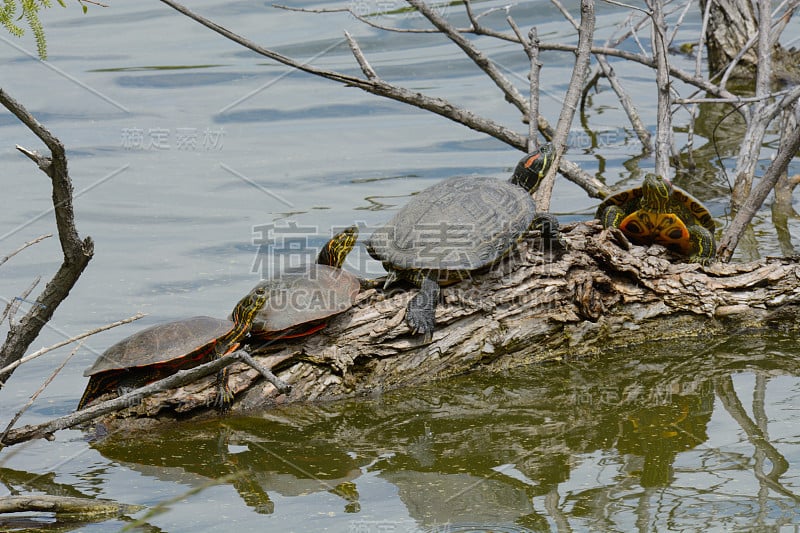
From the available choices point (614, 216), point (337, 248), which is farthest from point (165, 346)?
point (614, 216)

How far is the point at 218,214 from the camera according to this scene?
281 inches

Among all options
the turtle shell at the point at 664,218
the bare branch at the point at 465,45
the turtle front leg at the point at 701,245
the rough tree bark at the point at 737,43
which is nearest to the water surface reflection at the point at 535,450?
the turtle front leg at the point at 701,245

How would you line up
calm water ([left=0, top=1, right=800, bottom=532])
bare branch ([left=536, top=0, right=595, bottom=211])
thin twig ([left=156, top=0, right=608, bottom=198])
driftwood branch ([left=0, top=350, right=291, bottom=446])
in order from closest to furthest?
driftwood branch ([left=0, top=350, right=291, bottom=446])
calm water ([left=0, top=1, right=800, bottom=532])
thin twig ([left=156, top=0, right=608, bottom=198])
bare branch ([left=536, top=0, right=595, bottom=211])

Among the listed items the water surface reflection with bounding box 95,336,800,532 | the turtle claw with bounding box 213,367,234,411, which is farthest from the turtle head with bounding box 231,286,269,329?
the water surface reflection with bounding box 95,336,800,532

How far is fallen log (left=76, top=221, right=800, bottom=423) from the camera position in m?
4.22

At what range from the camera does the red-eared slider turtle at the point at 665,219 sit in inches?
189

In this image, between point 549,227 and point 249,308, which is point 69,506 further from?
point 549,227

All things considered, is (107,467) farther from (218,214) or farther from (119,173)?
(119,173)

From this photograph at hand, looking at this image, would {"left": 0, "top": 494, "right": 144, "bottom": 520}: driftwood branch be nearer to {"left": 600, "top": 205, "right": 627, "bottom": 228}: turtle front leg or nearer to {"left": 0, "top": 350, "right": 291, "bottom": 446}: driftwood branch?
{"left": 0, "top": 350, "right": 291, "bottom": 446}: driftwood branch

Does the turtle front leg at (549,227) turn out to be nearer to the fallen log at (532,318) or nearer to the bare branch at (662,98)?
the fallen log at (532,318)

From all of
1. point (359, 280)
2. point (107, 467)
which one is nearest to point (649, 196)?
point (359, 280)

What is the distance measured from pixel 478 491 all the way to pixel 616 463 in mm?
618

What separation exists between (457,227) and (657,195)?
1156 mm

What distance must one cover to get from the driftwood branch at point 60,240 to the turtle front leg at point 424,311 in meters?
1.58
